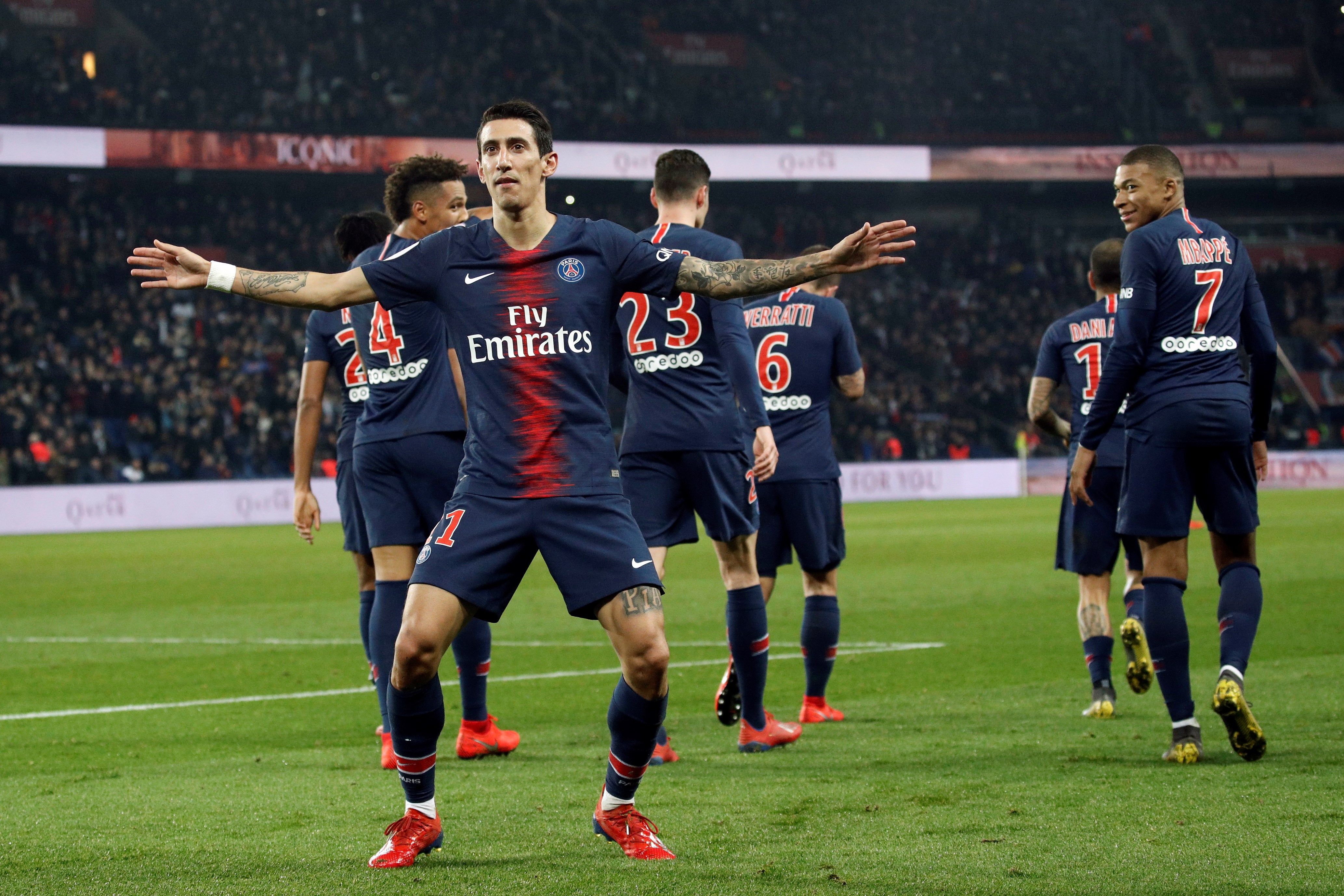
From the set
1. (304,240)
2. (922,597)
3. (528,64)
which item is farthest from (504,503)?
(528,64)

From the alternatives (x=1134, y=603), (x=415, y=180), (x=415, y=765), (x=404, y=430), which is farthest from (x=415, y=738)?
(x=1134, y=603)

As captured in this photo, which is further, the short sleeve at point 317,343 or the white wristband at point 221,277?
the short sleeve at point 317,343

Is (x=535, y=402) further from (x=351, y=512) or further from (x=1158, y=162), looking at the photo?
(x=1158, y=162)

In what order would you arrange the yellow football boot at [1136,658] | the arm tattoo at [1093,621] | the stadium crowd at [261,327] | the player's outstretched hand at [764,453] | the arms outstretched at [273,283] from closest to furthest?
the arms outstretched at [273,283] < the player's outstretched hand at [764,453] < the yellow football boot at [1136,658] < the arm tattoo at [1093,621] < the stadium crowd at [261,327]

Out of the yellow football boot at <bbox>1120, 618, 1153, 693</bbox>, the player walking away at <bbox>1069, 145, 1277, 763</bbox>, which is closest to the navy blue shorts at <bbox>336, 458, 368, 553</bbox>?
the player walking away at <bbox>1069, 145, 1277, 763</bbox>

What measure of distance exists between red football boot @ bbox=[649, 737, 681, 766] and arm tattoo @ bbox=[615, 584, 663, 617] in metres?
1.71

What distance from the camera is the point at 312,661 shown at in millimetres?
9367

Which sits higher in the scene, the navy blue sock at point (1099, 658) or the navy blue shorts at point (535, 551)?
the navy blue shorts at point (535, 551)

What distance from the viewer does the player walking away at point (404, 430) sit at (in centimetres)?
570

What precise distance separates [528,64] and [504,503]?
3524 centimetres

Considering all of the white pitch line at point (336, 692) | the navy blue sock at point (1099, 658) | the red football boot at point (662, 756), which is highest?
the navy blue sock at point (1099, 658)

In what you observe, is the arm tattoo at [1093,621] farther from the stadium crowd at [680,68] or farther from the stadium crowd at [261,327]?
the stadium crowd at [680,68]

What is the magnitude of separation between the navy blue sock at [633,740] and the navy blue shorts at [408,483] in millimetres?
1698

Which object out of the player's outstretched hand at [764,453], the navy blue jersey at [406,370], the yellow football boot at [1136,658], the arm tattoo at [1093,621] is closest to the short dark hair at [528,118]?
the navy blue jersey at [406,370]
